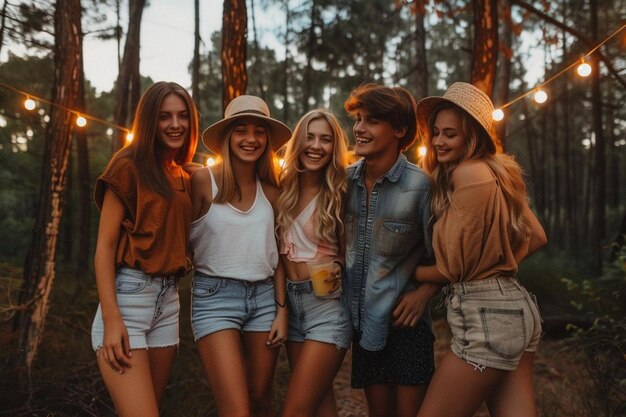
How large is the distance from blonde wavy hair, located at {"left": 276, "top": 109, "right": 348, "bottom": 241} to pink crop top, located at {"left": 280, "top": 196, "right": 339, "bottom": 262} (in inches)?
1.5

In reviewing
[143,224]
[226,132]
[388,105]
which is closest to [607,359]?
[388,105]

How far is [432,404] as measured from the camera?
2617 millimetres

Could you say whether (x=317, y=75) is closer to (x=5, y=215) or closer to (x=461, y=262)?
(x=5, y=215)

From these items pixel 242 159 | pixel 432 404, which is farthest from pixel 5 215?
pixel 432 404

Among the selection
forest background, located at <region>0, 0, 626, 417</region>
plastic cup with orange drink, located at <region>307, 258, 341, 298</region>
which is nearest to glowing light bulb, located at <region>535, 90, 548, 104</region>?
forest background, located at <region>0, 0, 626, 417</region>

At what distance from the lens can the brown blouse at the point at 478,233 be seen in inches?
101

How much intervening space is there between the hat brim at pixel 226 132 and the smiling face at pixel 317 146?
207 millimetres

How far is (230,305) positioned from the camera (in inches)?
121

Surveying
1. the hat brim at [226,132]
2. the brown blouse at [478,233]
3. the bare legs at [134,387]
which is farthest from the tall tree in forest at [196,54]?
the brown blouse at [478,233]

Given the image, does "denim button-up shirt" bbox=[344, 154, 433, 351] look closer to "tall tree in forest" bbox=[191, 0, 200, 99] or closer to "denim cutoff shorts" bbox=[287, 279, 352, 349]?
"denim cutoff shorts" bbox=[287, 279, 352, 349]

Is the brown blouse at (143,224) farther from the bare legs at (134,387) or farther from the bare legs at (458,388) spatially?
the bare legs at (458,388)

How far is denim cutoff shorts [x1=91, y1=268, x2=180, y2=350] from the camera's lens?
108 inches

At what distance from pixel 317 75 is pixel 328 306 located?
16.3 metres

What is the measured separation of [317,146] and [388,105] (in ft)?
1.59
